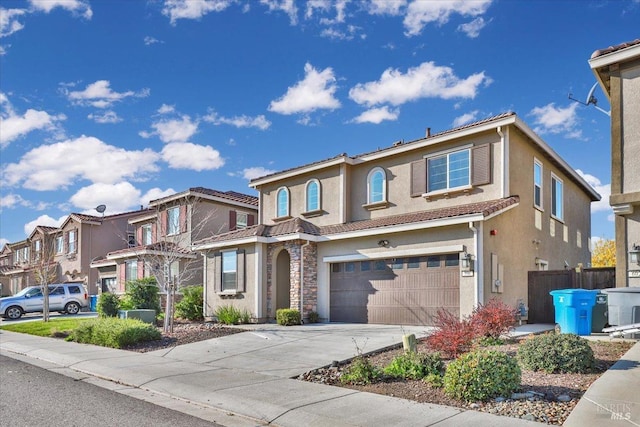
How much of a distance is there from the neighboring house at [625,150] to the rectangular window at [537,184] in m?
4.98

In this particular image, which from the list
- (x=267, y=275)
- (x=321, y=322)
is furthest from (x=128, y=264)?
(x=321, y=322)

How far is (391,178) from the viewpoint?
19.0m

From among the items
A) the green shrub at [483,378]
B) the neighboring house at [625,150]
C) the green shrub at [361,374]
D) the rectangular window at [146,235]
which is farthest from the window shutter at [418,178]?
the rectangular window at [146,235]

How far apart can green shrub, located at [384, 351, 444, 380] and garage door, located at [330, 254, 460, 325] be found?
20.4ft

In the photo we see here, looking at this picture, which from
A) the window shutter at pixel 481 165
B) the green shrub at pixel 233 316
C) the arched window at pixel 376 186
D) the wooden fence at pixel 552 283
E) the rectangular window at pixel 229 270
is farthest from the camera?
the rectangular window at pixel 229 270

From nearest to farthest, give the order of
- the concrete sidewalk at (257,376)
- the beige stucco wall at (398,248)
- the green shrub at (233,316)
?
1. the concrete sidewalk at (257,376)
2. the beige stucco wall at (398,248)
3. the green shrub at (233,316)

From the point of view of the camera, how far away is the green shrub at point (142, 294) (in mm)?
21812

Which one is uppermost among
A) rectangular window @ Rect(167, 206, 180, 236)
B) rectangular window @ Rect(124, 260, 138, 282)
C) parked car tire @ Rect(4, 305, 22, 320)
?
rectangular window @ Rect(167, 206, 180, 236)

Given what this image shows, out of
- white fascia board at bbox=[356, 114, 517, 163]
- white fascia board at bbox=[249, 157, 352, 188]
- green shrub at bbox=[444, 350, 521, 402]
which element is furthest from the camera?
white fascia board at bbox=[249, 157, 352, 188]

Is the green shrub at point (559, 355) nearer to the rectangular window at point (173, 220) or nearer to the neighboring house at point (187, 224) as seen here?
the neighboring house at point (187, 224)

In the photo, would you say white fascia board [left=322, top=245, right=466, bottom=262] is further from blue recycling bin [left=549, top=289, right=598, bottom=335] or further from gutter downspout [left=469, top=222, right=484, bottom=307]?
blue recycling bin [left=549, top=289, right=598, bottom=335]

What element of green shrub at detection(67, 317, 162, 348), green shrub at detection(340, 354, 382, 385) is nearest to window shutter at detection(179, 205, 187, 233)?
green shrub at detection(67, 317, 162, 348)

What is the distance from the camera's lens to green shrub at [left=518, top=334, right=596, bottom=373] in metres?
8.52

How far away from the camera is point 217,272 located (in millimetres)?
21391
